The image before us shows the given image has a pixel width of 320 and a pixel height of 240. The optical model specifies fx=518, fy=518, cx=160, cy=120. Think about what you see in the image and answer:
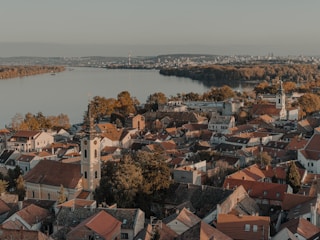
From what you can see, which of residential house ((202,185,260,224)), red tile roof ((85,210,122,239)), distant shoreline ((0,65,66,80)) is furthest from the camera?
distant shoreline ((0,65,66,80))

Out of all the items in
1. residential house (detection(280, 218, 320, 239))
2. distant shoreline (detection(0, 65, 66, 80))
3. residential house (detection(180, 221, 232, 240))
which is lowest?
distant shoreline (detection(0, 65, 66, 80))

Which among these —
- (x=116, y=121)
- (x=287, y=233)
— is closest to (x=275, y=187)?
(x=287, y=233)

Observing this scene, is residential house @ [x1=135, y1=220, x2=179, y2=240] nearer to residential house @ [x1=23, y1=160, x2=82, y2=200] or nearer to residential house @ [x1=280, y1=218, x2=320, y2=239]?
residential house @ [x1=280, y1=218, x2=320, y2=239]

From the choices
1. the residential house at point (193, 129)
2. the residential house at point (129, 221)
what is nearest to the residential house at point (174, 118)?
the residential house at point (193, 129)

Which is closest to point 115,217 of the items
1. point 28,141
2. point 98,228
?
point 98,228

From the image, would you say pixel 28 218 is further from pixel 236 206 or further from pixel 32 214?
pixel 236 206

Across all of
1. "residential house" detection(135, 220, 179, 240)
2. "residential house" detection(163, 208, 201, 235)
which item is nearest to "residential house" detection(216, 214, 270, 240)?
"residential house" detection(163, 208, 201, 235)

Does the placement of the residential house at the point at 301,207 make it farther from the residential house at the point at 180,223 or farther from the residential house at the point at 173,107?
the residential house at the point at 173,107

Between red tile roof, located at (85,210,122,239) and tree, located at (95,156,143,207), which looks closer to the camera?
red tile roof, located at (85,210,122,239)
